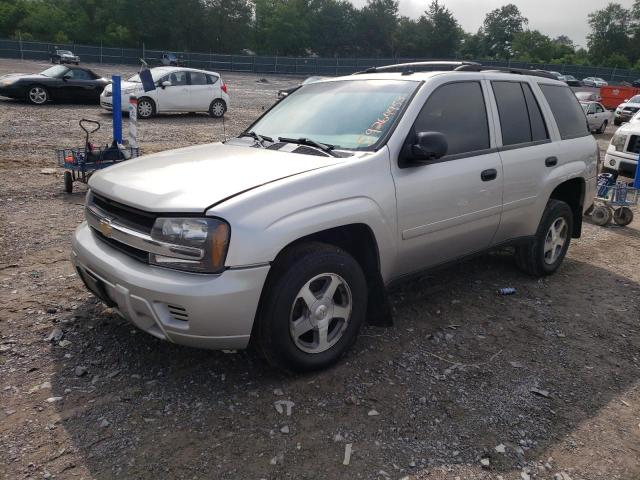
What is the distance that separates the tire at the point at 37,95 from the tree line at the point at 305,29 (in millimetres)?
53338

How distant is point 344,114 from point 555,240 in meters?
2.73

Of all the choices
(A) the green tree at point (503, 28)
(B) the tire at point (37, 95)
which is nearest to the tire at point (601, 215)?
(B) the tire at point (37, 95)

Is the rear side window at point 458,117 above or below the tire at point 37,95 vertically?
above

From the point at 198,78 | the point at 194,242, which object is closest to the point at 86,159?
the point at 194,242

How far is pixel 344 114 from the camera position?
3850 mm

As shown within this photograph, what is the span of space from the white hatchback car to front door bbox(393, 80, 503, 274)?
13.5 metres

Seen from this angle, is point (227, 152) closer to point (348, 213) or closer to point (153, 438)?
point (348, 213)

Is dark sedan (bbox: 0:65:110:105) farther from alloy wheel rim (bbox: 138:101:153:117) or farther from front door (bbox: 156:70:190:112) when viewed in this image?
front door (bbox: 156:70:190:112)

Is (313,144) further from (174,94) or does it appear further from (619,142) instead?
(174,94)

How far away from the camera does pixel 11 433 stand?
2.71 meters

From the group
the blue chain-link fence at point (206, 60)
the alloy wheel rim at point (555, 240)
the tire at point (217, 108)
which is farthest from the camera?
the blue chain-link fence at point (206, 60)

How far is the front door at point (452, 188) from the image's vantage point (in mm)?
3592

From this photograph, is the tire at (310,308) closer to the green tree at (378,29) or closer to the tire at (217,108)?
the tire at (217,108)

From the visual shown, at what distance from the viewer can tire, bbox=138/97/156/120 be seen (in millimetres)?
16219
